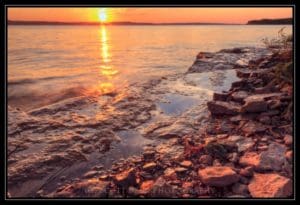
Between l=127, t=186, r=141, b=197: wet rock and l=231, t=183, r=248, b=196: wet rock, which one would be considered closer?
l=231, t=183, r=248, b=196: wet rock

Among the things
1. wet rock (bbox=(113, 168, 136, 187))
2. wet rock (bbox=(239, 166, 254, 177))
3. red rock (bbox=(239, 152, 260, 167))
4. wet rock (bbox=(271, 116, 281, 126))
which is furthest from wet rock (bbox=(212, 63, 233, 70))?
wet rock (bbox=(113, 168, 136, 187))

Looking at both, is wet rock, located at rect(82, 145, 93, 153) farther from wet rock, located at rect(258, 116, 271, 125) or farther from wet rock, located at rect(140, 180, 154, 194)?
wet rock, located at rect(258, 116, 271, 125)

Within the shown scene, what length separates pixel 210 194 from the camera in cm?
406

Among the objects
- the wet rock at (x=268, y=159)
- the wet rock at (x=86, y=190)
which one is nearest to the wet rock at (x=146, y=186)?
the wet rock at (x=86, y=190)

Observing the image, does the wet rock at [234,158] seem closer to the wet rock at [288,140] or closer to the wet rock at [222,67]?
the wet rock at [288,140]

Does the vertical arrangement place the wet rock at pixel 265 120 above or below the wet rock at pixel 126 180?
above

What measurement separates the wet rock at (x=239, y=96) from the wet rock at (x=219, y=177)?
11.1 ft

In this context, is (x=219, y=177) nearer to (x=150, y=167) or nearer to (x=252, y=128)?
(x=150, y=167)

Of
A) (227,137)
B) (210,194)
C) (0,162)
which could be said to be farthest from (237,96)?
(0,162)

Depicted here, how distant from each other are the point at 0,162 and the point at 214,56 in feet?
51.8

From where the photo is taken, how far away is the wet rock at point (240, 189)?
13.0 ft

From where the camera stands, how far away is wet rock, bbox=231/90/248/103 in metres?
7.38

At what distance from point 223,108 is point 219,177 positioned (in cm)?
316

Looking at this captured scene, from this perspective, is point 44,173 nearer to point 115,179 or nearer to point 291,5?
point 115,179
